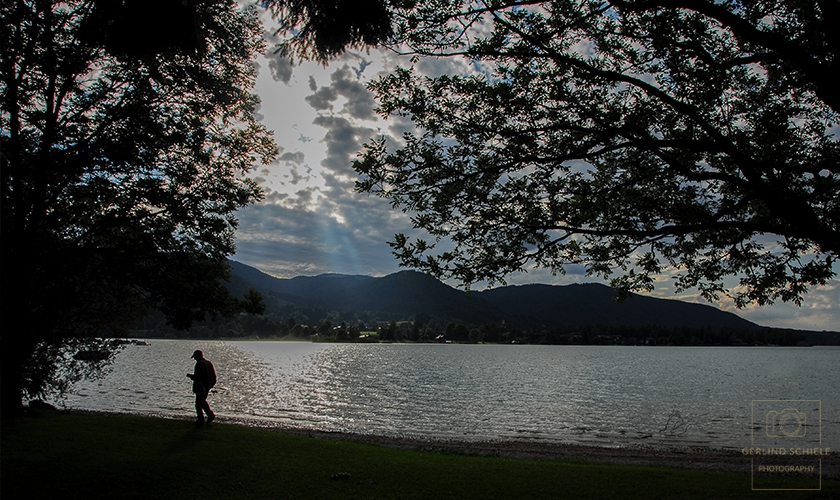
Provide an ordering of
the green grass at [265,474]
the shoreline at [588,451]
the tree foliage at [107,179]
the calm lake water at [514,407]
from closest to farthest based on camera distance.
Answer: the green grass at [265,474] → the tree foliage at [107,179] → the shoreline at [588,451] → the calm lake water at [514,407]

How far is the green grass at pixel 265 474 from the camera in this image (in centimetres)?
855

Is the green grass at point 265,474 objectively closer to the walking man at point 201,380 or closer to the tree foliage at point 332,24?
the walking man at point 201,380

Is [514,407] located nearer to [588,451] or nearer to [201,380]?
[588,451]

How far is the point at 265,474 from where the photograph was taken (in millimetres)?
9812

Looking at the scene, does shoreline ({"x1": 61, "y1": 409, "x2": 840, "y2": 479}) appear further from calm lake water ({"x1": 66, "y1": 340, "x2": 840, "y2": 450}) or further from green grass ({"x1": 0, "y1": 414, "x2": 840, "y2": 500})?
green grass ({"x1": 0, "y1": 414, "x2": 840, "y2": 500})

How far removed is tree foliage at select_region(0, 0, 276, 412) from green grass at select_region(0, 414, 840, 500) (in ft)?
13.3

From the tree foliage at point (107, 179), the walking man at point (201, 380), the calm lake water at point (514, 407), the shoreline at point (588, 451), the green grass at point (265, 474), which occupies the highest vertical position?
the tree foliage at point (107, 179)

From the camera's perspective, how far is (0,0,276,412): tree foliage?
515 inches

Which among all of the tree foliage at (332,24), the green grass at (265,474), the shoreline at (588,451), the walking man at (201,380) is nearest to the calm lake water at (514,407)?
the shoreline at (588,451)

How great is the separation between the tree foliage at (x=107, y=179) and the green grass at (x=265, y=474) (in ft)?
13.3

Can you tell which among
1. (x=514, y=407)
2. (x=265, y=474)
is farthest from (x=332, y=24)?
(x=514, y=407)

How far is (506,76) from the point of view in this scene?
891cm

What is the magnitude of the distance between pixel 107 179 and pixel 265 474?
1025cm

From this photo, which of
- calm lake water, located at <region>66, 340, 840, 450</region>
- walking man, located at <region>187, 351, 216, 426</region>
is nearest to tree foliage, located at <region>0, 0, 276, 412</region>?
walking man, located at <region>187, 351, 216, 426</region>
